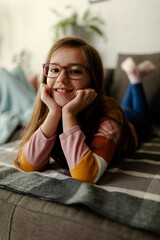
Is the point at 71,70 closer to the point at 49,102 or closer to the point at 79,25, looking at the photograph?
the point at 49,102

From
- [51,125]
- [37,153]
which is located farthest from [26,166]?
[51,125]

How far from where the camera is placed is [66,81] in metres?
0.76

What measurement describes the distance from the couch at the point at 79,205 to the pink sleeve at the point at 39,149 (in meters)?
0.05

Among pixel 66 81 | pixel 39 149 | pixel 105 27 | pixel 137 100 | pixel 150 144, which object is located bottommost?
pixel 150 144

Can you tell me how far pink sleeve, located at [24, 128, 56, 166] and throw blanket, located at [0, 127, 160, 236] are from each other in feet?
0.16

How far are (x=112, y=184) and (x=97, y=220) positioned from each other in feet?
0.61

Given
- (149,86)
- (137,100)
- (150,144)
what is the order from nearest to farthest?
(150,144) → (137,100) → (149,86)

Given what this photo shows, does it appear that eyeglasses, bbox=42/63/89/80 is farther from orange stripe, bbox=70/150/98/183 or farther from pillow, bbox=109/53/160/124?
pillow, bbox=109/53/160/124

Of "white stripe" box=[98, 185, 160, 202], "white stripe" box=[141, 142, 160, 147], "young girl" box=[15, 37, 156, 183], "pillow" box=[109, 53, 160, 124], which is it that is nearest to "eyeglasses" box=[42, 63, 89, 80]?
"young girl" box=[15, 37, 156, 183]

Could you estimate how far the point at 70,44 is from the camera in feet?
2.68

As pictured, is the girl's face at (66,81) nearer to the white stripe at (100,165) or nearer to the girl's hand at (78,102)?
the girl's hand at (78,102)

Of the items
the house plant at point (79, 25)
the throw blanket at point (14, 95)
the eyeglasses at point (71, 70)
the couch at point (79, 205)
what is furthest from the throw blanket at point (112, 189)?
the house plant at point (79, 25)

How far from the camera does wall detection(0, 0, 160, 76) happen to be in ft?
6.05

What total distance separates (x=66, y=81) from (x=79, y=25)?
57.2 inches
